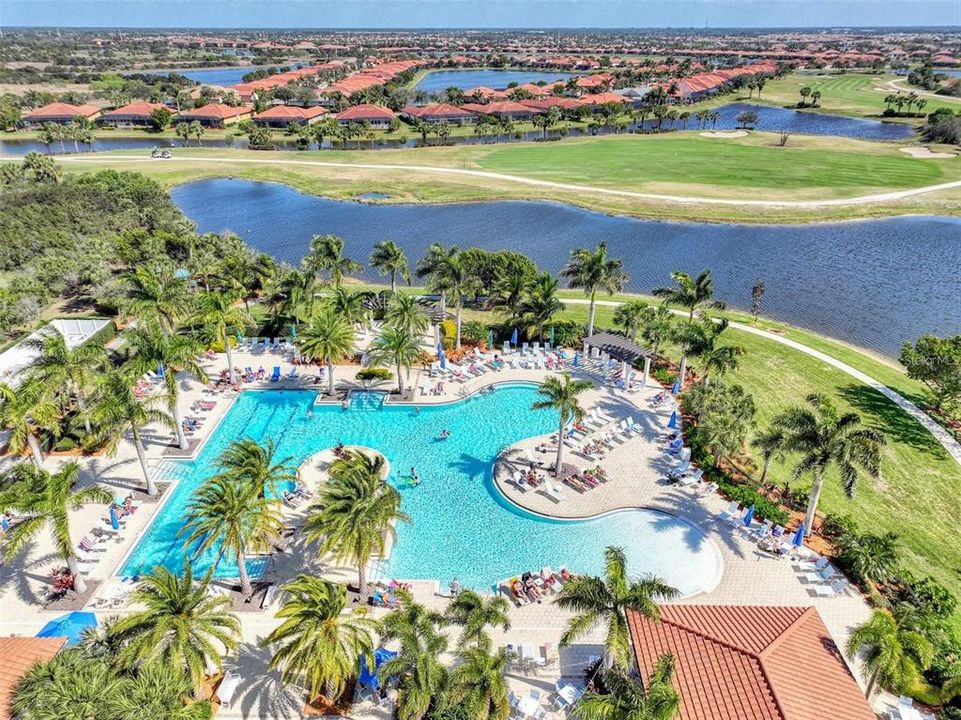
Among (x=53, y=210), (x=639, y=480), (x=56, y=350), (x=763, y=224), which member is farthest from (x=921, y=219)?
(x=53, y=210)

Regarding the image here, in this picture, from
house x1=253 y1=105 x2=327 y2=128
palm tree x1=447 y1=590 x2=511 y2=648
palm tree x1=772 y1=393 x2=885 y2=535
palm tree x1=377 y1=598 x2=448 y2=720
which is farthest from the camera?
house x1=253 y1=105 x2=327 y2=128

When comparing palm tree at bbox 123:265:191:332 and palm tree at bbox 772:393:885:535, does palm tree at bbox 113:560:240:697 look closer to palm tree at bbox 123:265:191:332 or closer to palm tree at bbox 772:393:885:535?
palm tree at bbox 123:265:191:332

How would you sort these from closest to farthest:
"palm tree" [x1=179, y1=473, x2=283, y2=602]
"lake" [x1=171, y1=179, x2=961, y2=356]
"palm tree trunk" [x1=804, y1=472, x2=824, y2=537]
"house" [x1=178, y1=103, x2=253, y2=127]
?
"palm tree" [x1=179, y1=473, x2=283, y2=602] < "palm tree trunk" [x1=804, y1=472, x2=824, y2=537] < "lake" [x1=171, y1=179, x2=961, y2=356] < "house" [x1=178, y1=103, x2=253, y2=127]

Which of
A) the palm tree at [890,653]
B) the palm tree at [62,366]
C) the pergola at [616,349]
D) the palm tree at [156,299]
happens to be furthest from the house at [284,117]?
the palm tree at [890,653]

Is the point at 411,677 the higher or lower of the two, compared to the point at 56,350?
lower

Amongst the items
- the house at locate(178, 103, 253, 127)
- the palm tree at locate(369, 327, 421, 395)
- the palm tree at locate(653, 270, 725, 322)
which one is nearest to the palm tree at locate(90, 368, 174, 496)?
the palm tree at locate(369, 327, 421, 395)

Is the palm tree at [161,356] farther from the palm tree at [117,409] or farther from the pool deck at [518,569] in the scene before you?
the pool deck at [518,569]

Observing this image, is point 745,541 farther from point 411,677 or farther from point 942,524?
point 411,677

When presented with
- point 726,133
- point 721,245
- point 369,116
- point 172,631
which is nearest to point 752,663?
point 172,631
